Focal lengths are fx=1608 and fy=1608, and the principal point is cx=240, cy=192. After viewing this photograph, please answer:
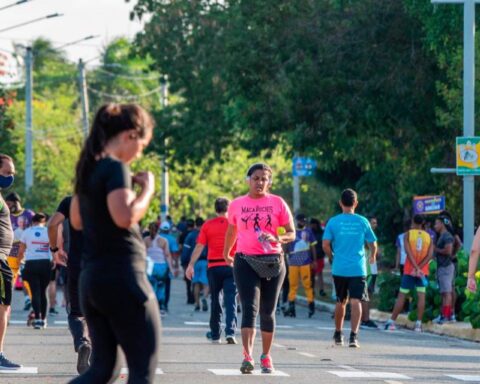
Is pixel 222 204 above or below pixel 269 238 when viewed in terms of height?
above

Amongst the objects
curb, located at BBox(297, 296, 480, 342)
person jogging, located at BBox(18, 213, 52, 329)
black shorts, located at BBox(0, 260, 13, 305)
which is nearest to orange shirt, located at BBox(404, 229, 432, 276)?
curb, located at BBox(297, 296, 480, 342)

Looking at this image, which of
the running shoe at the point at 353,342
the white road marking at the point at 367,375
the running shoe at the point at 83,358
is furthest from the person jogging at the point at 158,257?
the running shoe at the point at 83,358

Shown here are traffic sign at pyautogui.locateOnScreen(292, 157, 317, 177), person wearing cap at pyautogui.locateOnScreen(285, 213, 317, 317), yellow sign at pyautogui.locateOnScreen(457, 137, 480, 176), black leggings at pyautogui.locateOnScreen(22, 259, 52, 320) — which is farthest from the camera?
traffic sign at pyautogui.locateOnScreen(292, 157, 317, 177)

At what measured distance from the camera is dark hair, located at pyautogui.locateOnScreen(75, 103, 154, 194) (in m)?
7.29

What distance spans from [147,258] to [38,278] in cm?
1437

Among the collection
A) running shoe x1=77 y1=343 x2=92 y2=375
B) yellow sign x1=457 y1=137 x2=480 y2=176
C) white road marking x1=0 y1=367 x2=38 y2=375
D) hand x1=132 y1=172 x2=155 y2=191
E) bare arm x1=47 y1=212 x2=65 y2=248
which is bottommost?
white road marking x1=0 y1=367 x2=38 y2=375

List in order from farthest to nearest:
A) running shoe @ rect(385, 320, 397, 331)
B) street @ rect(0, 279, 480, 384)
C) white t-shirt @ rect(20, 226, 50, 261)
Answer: running shoe @ rect(385, 320, 397, 331) < white t-shirt @ rect(20, 226, 50, 261) < street @ rect(0, 279, 480, 384)

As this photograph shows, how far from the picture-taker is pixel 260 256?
13.7m

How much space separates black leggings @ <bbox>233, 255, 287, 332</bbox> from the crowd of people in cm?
1

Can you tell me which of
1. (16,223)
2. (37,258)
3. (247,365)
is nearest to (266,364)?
(247,365)

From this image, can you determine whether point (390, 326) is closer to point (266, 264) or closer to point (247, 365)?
point (266, 264)

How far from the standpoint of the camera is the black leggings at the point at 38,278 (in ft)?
69.6

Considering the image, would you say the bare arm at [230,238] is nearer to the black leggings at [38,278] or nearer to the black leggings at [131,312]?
the black leggings at [38,278]

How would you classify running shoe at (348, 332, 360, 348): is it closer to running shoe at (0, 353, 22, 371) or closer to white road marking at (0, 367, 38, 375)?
white road marking at (0, 367, 38, 375)
